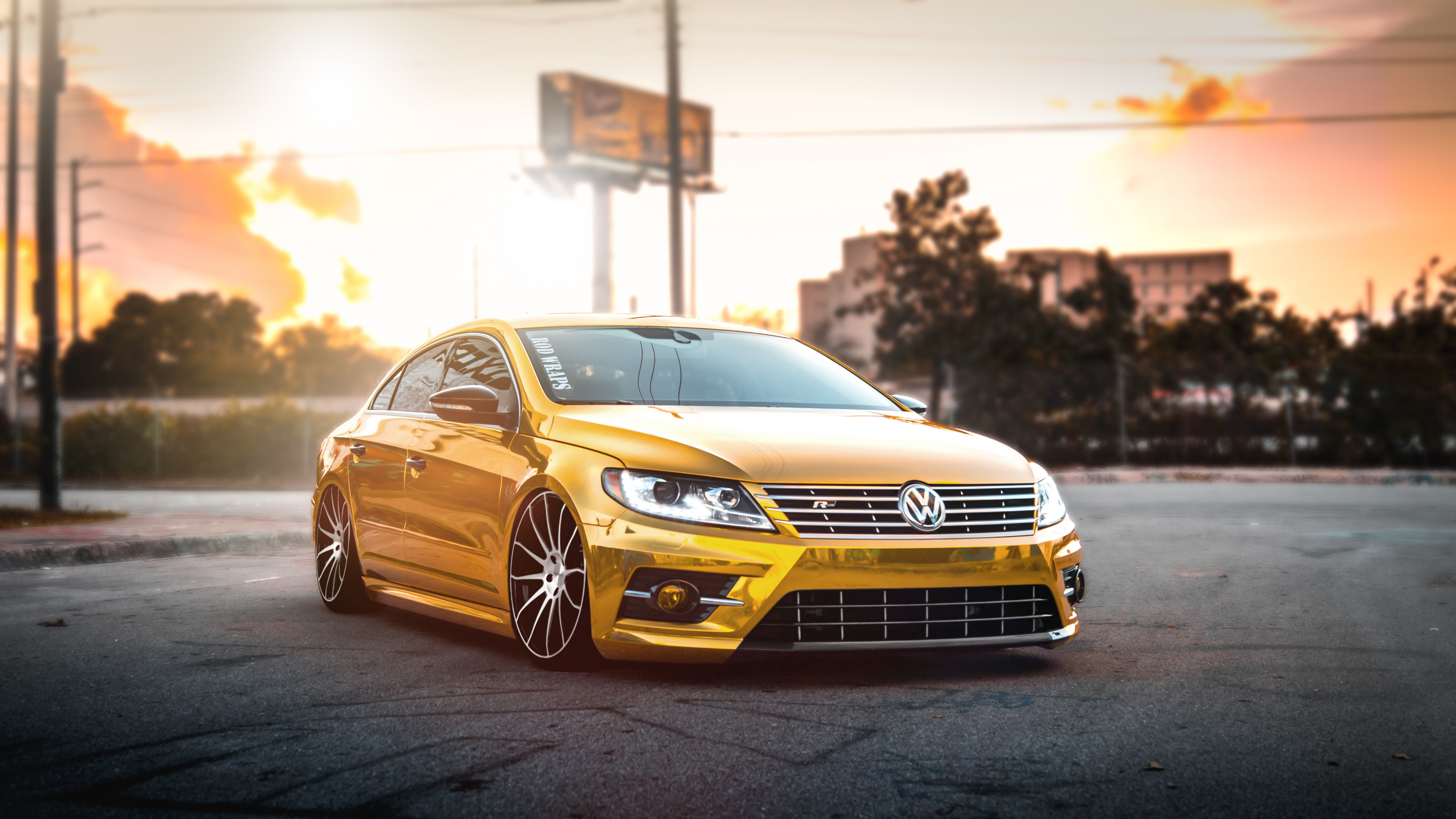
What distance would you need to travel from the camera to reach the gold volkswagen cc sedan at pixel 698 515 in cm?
519

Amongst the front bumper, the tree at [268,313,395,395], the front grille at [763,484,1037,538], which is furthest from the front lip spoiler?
the tree at [268,313,395,395]

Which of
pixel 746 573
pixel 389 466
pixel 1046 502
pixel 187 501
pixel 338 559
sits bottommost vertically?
pixel 187 501

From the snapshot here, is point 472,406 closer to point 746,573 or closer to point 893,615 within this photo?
point 746,573

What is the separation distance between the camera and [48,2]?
1490 cm

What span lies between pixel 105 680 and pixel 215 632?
128 cm

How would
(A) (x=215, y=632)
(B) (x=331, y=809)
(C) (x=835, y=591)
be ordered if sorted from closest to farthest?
1. (B) (x=331, y=809)
2. (C) (x=835, y=591)
3. (A) (x=215, y=632)

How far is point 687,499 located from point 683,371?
5.17 feet

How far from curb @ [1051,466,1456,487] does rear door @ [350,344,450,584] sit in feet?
51.2

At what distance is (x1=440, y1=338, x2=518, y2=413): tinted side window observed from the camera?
655 centimetres

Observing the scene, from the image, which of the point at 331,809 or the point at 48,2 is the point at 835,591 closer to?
the point at 331,809

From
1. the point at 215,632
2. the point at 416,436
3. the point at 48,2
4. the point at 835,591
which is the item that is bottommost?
the point at 215,632

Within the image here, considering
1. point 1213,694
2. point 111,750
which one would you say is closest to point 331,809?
point 111,750

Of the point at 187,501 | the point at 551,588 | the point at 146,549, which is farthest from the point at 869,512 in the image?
the point at 187,501

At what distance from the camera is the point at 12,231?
1404 inches
